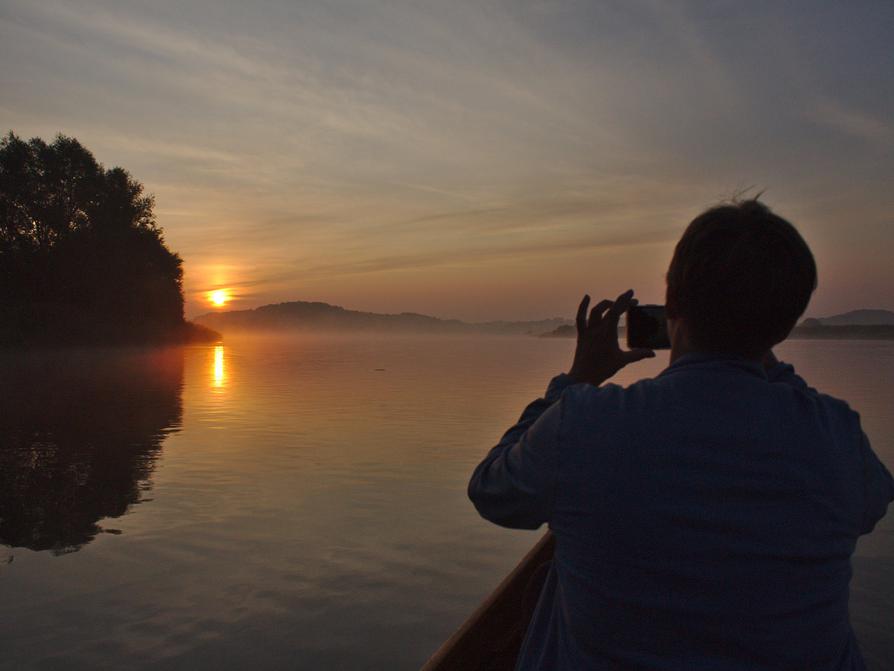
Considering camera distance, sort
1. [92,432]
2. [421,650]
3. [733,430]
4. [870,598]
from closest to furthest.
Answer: [733,430] → [421,650] → [870,598] → [92,432]

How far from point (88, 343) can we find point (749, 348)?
66.8 meters

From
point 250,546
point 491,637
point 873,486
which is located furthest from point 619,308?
point 250,546

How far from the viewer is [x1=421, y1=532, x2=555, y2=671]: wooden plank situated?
3793mm

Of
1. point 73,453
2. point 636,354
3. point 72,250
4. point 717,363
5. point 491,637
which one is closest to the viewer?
point 717,363

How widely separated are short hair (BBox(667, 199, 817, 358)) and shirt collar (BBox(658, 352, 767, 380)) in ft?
0.09

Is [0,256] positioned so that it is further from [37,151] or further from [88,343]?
[88,343]

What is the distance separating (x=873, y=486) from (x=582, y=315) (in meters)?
0.94

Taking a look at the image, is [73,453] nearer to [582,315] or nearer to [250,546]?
[250,546]

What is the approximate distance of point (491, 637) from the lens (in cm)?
421

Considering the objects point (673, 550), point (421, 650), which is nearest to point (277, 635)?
point (421, 650)

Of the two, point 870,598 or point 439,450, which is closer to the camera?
point 870,598

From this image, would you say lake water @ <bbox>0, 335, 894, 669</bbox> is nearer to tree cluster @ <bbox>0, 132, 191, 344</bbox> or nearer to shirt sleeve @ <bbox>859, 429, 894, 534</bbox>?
shirt sleeve @ <bbox>859, 429, 894, 534</bbox>

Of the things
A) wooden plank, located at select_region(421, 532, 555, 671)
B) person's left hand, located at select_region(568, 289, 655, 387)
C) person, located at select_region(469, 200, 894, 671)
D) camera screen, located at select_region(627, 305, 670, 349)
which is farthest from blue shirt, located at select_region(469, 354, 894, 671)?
wooden plank, located at select_region(421, 532, 555, 671)

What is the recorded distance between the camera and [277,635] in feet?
20.1
